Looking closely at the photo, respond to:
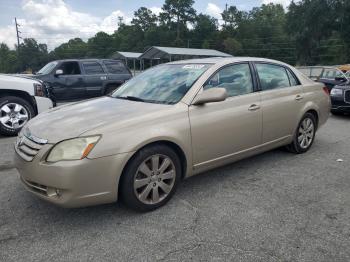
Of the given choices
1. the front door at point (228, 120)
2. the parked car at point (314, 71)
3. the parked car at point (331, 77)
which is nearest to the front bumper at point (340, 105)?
the parked car at point (331, 77)

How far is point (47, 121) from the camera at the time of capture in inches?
→ 134

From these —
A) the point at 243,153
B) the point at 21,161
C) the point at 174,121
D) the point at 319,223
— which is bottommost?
the point at 319,223

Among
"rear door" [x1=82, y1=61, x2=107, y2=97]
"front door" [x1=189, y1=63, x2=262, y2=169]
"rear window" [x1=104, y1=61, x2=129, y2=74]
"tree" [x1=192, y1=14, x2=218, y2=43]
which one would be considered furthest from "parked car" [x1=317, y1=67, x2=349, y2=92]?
"tree" [x1=192, y1=14, x2=218, y2=43]

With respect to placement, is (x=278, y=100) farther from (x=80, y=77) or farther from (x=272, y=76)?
(x=80, y=77)

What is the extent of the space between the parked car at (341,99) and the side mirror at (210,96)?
671cm

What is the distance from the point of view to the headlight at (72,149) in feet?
9.49

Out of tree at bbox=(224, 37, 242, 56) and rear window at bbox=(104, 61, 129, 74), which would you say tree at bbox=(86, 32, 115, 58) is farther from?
rear window at bbox=(104, 61, 129, 74)

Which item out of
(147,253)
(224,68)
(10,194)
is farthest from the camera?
(224,68)

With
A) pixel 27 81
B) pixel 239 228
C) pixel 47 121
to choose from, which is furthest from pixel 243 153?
pixel 27 81

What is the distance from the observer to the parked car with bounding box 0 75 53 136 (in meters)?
6.54

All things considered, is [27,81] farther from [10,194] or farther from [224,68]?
[224,68]

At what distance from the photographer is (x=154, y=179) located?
3.32 m

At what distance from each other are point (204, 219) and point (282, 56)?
78.8 metres

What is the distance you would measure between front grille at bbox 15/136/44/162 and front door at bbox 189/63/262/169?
5.12 ft
